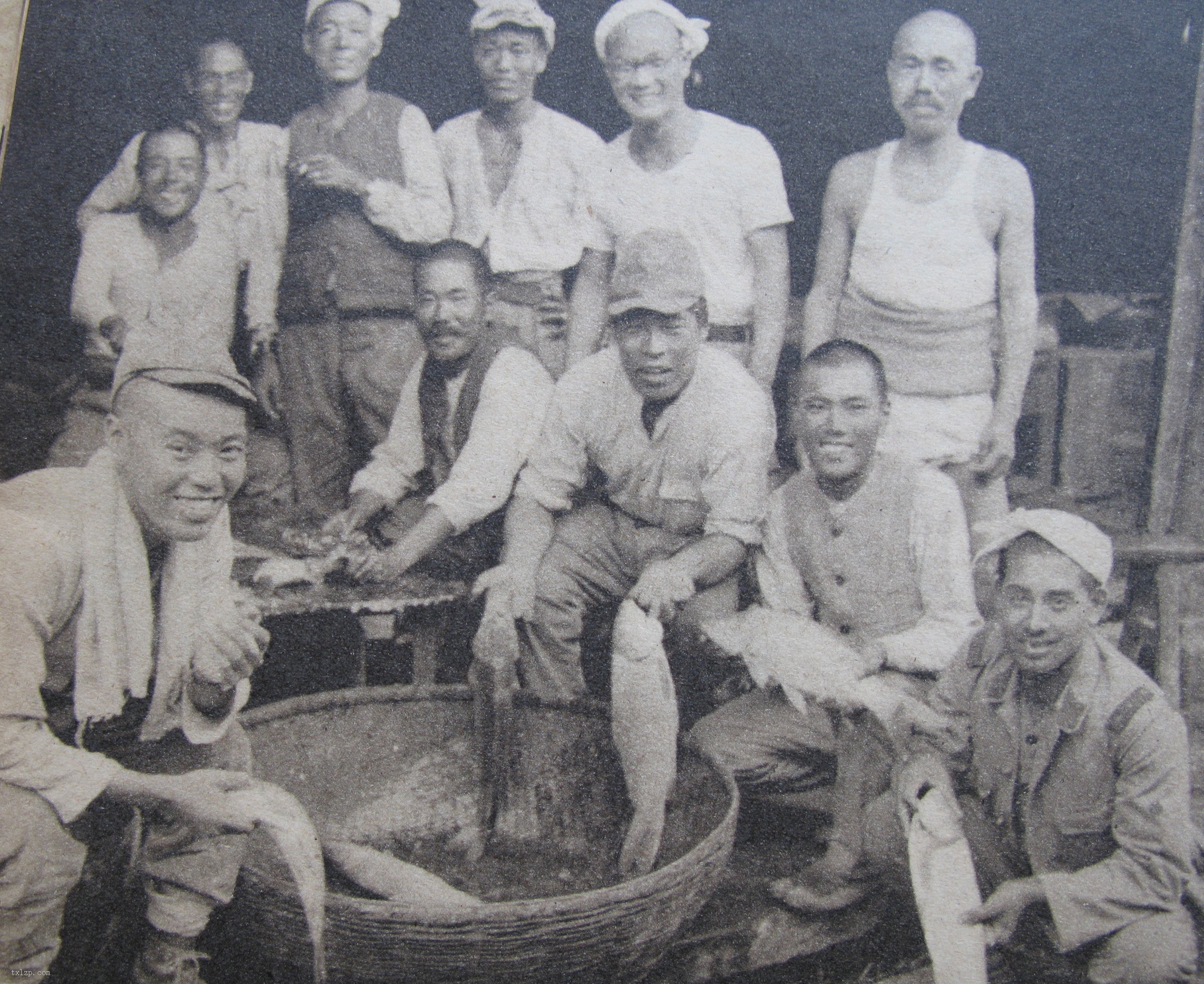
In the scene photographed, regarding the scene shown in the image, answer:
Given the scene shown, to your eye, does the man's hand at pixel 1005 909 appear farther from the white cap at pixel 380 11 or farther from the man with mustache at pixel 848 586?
the white cap at pixel 380 11

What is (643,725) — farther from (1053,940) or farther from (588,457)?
(1053,940)

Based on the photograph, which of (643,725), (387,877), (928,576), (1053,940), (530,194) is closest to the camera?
(1053,940)

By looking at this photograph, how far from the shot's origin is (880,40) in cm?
240

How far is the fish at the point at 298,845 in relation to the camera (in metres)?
1.70

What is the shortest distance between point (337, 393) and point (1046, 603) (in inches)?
64.7

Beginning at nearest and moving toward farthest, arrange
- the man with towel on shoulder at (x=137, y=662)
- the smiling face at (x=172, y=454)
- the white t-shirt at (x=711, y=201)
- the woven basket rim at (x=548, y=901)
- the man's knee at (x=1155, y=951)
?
the woven basket rim at (x=548, y=901) → the man with towel on shoulder at (x=137, y=662) → the man's knee at (x=1155, y=951) → the smiling face at (x=172, y=454) → the white t-shirt at (x=711, y=201)

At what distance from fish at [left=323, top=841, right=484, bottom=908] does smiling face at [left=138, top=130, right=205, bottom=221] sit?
135 centimetres

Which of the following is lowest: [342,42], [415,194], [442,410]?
[442,410]

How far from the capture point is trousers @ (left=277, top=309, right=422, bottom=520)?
2.52 metres

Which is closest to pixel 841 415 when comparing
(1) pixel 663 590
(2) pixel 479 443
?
(1) pixel 663 590

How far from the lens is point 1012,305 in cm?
239

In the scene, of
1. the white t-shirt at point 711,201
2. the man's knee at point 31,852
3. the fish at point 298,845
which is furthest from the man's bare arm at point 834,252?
the man's knee at point 31,852

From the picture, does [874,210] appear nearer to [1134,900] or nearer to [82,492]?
[1134,900]

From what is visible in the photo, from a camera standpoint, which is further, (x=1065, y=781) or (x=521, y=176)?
(x=521, y=176)
